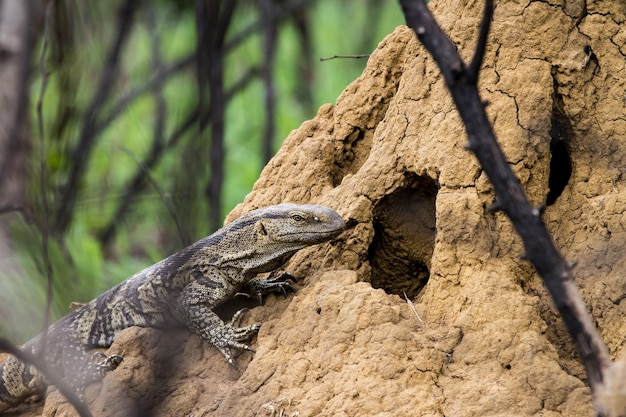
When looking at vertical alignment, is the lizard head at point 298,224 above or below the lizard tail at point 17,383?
above

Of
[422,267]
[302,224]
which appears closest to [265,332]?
[302,224]

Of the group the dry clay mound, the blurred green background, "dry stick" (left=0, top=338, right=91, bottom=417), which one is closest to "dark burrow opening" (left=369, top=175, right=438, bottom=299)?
the dry clay mound

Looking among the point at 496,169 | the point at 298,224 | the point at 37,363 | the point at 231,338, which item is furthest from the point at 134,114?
the point at 496,169

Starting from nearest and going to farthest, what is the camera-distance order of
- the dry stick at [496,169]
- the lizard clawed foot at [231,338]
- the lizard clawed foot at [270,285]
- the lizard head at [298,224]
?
the dry stick at [496,169] < the lizard clawed foot at [231,338] < the lizard head at [298,224] < the lizard clawed foot at [270,285]

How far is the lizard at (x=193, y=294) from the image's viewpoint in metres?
5.58

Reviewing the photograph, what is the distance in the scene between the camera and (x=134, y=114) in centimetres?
710

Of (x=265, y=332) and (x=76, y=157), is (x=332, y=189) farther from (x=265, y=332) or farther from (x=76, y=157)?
(x=76, y=157)

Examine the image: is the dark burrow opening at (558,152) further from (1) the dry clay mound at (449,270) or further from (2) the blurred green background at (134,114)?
(2) the blurred green background at (134,114)

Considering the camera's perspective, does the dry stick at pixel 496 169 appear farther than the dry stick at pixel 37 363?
Yes

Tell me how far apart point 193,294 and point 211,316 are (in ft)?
0.71

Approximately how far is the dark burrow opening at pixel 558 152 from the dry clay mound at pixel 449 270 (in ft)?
0.03

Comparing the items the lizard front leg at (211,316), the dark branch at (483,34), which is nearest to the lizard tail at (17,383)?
the lizard front leg at (211,316)

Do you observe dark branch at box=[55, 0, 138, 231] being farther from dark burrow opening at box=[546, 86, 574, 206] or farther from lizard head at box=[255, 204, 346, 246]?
dark burrow opening at box=[546, 86, 574, 206]

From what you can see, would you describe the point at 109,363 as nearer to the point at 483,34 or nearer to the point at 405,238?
the point at 405,238
